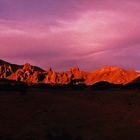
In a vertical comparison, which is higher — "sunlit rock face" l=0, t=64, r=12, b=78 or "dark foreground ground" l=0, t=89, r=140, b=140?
"sunlit rock face" l=0, t=64, r=12, b=78

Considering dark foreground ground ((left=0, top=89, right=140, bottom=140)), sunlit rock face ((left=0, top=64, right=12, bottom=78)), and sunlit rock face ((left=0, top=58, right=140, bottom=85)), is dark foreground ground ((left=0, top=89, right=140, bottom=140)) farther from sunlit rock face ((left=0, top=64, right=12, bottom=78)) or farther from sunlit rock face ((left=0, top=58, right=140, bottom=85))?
sunlit rock face ((left=0, top=64, right=12, bottom=78))

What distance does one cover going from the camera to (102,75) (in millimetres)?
169625

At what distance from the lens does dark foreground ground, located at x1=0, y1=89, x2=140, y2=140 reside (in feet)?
64.3

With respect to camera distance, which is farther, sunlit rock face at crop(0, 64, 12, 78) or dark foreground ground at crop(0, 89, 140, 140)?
sunlit rock face at crop(0, 64, 12, 78)

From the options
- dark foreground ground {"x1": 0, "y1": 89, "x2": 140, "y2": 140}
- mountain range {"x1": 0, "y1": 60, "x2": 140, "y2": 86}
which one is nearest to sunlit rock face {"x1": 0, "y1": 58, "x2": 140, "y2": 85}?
mountain range {"x1": 0, "y1": 60, "x2": 140, "y2": 86}

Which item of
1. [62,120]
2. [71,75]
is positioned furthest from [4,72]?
[62,120]

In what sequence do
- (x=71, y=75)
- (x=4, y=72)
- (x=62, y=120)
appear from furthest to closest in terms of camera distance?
(x=71, y=75), (x=4, y=72), (x=62, y=120)

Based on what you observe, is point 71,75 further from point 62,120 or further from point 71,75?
point 62,120

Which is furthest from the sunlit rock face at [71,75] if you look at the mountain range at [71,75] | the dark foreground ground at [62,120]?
the dark foreground ground at [62,120]

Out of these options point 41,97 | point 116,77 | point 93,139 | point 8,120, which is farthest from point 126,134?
point 116,77

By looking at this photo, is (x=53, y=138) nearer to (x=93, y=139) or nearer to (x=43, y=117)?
(x=93, y=139)

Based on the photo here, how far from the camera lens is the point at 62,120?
23891 millimetres

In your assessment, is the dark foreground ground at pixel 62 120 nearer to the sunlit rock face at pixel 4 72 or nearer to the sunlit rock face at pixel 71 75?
the sunlit rock face at pixel 71 75

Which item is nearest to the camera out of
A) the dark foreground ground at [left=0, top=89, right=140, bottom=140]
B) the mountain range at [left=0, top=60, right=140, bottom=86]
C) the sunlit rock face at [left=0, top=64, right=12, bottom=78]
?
the dark foreground ground at [left=0, top=89, right=140, bottom=140]
